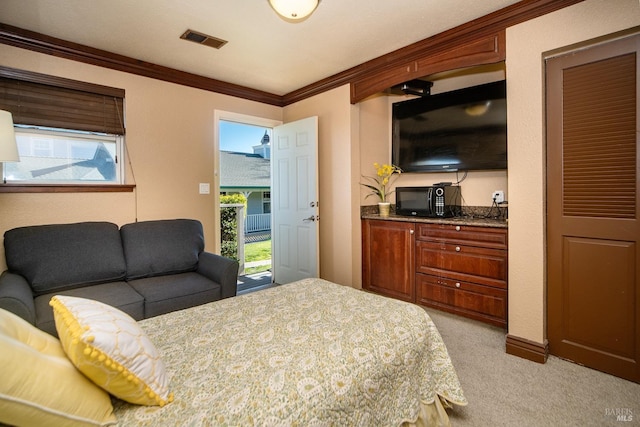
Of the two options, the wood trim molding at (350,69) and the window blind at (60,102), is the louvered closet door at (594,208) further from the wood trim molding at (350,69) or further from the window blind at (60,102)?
the window blind at (60,102)

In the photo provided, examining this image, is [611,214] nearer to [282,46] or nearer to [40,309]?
[282,46]

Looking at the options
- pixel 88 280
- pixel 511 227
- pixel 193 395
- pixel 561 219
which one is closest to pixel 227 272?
pixel 88 280

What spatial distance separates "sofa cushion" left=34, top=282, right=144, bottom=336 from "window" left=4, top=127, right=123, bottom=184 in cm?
116

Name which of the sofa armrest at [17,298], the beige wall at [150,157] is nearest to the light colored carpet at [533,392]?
the sofa armrest at [17,298]

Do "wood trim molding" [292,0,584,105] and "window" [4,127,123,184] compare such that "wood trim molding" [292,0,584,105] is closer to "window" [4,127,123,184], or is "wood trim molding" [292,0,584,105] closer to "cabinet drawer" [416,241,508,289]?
"cabinet drawer" [416,241,508,289]

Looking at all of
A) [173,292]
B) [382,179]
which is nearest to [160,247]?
[173,292]

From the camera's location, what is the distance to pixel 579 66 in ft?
7.10

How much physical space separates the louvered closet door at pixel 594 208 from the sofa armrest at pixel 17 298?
3378 mm

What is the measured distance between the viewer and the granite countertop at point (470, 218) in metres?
2.80

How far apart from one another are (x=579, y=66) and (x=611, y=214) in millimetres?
1009

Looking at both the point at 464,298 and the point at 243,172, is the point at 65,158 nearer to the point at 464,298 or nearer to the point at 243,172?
the point at 464,298

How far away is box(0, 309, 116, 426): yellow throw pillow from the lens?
756mm

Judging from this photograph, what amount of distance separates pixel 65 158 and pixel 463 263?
3825 millimetres

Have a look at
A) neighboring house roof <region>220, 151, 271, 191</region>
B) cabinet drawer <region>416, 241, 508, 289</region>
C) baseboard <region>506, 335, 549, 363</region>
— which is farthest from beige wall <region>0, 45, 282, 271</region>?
neighboring house roof <region>220, 151, 271, 191</region>
